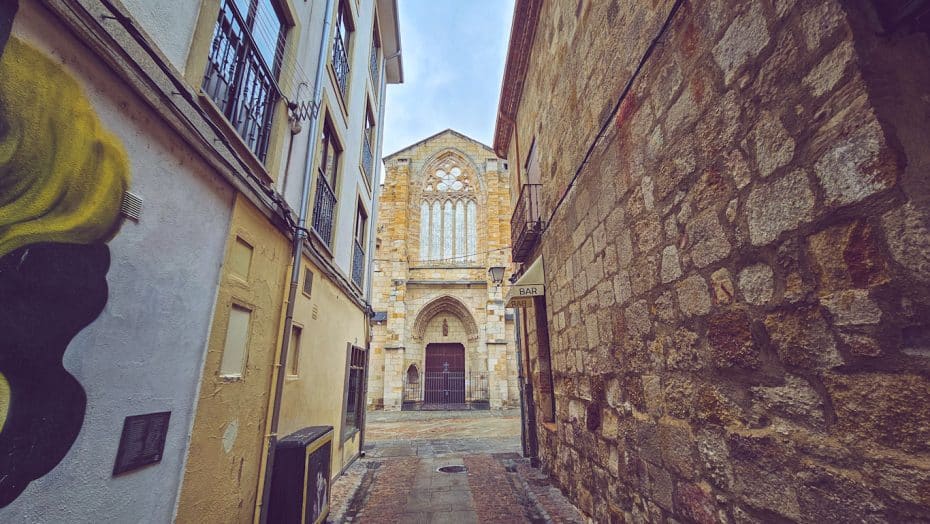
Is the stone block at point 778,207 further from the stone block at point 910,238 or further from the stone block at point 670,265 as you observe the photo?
the stone block at point 670,265

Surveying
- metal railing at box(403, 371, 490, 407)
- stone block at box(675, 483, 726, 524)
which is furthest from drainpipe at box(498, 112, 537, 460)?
metal railing at box(403, 371, 490, 407)

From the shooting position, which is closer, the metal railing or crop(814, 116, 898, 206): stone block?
crop(814, 116, 898, 206): stone block

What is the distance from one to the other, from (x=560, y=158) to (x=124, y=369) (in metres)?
4.05

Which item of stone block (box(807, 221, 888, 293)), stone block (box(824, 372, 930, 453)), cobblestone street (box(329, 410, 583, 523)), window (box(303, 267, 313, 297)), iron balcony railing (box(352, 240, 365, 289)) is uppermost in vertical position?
iron balcony railing (box(352, 240, 365, 289))

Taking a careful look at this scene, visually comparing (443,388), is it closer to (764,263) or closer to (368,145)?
(368,145)

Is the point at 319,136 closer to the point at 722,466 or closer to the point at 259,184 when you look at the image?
the point at 259,184

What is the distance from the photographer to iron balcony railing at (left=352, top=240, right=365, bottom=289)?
278 inches

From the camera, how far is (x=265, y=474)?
118 inches

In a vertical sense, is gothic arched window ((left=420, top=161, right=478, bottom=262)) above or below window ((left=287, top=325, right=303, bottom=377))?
above

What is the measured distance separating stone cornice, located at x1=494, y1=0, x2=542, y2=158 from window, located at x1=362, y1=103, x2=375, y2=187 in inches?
108

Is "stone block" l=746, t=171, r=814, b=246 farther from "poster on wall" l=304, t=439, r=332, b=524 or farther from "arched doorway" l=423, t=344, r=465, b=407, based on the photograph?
"arched doorway" l=423, t=344, r=465, b=407

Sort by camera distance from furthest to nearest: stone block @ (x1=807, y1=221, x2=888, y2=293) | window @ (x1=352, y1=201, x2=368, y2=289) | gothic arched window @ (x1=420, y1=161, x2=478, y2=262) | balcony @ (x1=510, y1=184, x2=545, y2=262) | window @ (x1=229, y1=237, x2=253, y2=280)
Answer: gothic arched window @ (x1=420, y1=161, x2=478, y2=262) < window @ (x1=352, y1=201, x2=368, y2=289) < balcony @ (x1=510, y1=184, x2=545, y2=262) < window @ (x1=229, y1=237, x2=253, y2=280) < stone block @ (x1=807, y1=221, x2=888, y2=293)

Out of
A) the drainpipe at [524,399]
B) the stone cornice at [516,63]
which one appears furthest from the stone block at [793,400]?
the stone cornice at [516,63]

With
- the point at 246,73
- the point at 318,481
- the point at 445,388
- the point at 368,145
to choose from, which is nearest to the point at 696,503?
the point at 318,481
